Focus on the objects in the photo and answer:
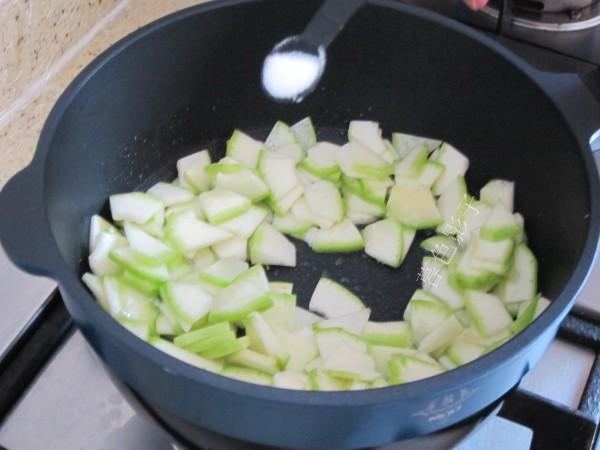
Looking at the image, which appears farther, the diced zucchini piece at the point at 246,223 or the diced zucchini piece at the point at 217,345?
the diced zucchini piece at the point at 246,223

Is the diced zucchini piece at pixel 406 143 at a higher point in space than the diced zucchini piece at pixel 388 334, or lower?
higher

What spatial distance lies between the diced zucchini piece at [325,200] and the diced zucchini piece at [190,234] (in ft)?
0.35

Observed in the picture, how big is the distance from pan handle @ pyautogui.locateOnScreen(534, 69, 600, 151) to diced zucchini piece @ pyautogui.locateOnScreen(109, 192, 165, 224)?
425 mm

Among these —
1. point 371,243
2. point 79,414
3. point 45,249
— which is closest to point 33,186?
point 45,249

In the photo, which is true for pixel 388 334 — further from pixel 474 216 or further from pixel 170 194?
pixel 170 194

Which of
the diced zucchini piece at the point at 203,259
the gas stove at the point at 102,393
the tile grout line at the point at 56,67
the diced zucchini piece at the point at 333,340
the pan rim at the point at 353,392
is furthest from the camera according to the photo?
the tile grout line at the point at 56,67

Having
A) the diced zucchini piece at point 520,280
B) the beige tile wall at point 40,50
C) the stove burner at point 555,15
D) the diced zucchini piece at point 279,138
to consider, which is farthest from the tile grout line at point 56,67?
the diced zucchini piece at point 520,280

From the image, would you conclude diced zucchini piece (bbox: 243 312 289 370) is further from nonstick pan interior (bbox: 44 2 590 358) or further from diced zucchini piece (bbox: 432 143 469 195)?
diced zucchini piece (bbox: 432 143 469 195)

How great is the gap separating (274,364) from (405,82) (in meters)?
0.38

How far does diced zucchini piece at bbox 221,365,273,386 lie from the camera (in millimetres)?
780

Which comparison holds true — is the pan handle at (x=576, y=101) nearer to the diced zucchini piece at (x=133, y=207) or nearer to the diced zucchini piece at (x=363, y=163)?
the diced zucchini piece at (x=363, y=163)

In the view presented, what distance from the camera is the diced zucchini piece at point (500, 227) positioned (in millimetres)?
883

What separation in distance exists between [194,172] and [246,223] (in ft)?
0.30

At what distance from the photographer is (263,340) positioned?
0.79m
